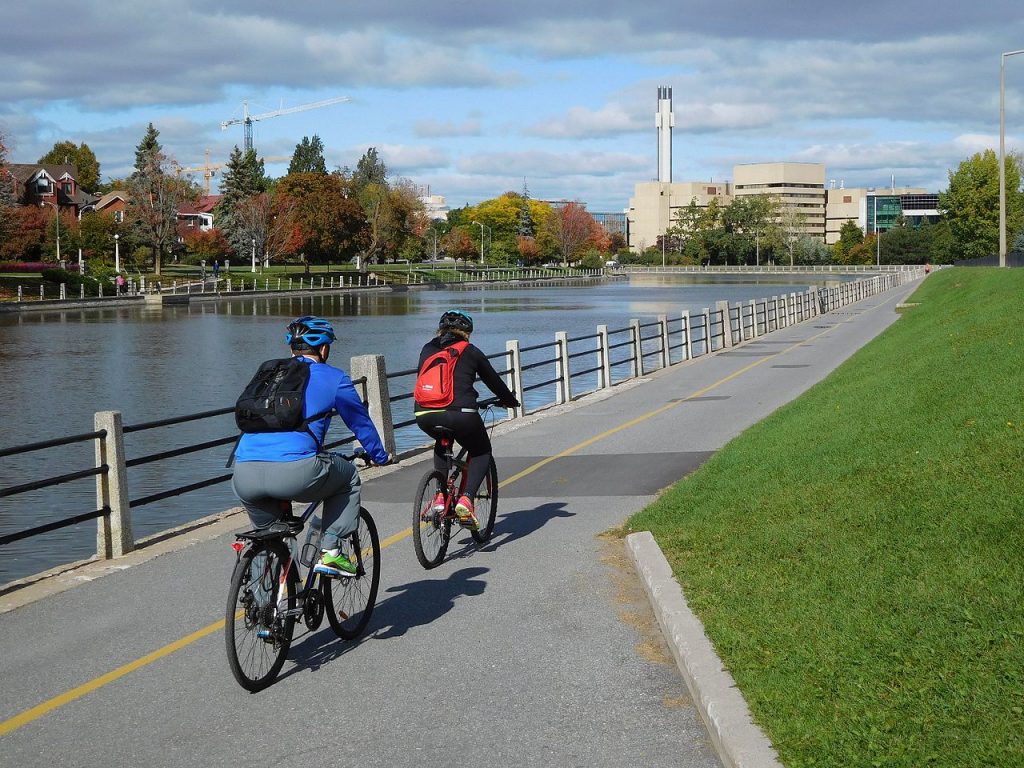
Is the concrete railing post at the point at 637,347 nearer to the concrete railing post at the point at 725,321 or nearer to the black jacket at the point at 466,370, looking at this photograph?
the concrete railing post at the point at 725,321

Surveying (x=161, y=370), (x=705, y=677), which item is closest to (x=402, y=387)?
(x=161, y=370)

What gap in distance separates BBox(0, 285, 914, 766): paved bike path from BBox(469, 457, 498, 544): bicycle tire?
0.15m

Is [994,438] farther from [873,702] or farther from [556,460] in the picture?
[556,460]

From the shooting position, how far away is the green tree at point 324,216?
127m

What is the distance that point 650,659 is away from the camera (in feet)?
23.1

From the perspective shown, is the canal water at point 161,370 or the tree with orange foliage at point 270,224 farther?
the tree with orange foliage at point 270,224

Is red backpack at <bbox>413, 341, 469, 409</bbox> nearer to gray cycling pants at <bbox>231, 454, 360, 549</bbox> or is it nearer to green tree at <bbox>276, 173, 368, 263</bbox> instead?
gray cycling pants at <bbox>231, 454, 360, 549</bbox>

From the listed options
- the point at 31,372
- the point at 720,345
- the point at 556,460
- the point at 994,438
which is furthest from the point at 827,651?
the point at 31,372

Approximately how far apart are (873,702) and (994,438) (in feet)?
16.6

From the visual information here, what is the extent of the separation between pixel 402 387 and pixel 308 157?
151 m

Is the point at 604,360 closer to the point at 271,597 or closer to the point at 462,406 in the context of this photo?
the point at 462,406

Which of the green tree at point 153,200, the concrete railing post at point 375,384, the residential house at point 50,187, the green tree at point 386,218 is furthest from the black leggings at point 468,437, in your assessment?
the green tree at point 386,218

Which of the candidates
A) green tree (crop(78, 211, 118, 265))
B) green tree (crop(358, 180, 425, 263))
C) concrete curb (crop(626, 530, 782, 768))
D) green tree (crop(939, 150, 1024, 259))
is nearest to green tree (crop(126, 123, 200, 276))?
green tree (crop(78, 211, 118, 265))

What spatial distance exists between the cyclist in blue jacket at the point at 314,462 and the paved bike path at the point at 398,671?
843 mm
